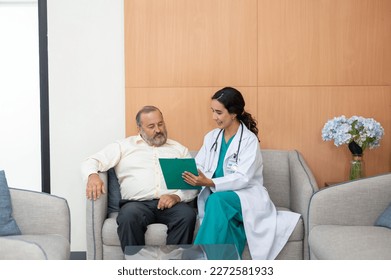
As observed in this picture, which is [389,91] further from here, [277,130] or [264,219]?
[264,219]

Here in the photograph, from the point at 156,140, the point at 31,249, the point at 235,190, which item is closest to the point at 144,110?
the point at 156,140

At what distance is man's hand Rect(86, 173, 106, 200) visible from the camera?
12.2ft

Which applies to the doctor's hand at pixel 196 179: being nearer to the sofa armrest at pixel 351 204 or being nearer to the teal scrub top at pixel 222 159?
the teal scrub top at pixel 222 159

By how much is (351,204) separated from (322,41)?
153 centimetres

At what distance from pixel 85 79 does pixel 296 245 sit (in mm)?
2133

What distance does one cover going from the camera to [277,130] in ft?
14.9

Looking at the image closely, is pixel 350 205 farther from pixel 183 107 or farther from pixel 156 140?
pixel 183 107

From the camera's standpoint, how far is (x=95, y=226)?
372 cm

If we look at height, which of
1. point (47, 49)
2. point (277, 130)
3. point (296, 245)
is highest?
point (47, 49)

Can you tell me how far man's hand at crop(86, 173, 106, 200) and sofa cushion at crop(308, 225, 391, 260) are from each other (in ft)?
4.62

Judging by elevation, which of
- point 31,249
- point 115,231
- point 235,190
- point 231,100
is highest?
point 231,100
